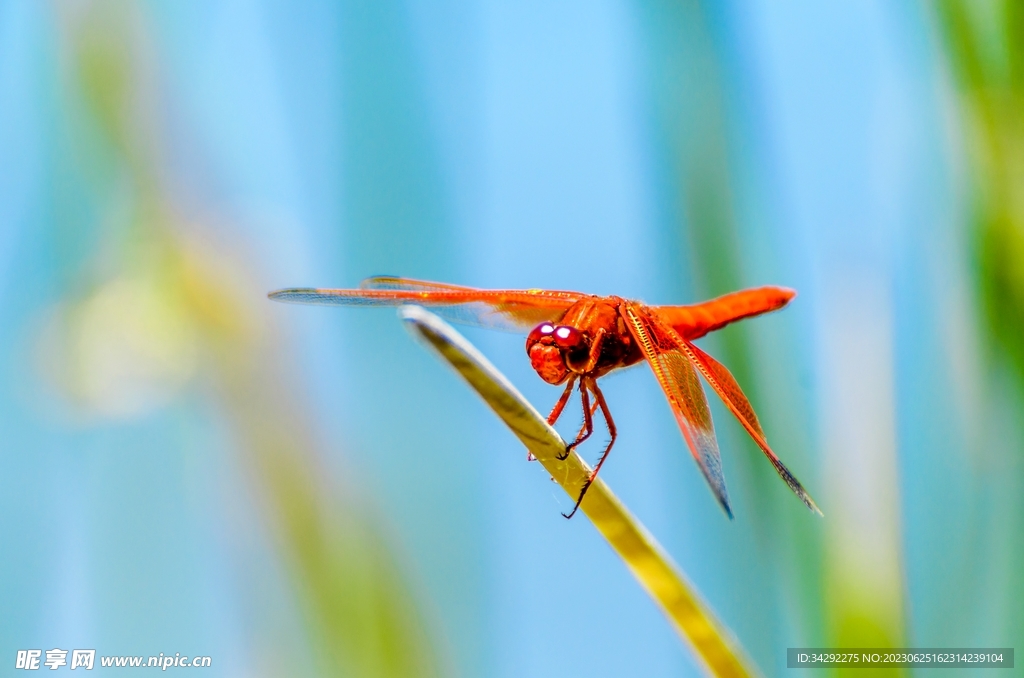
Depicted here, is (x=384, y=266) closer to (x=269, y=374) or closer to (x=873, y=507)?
(x=269, y=374)

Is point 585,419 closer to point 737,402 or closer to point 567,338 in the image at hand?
point 567,338

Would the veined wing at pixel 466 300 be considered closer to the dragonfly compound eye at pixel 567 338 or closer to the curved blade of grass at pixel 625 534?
the dragonfly compound eye at pixel 567 338

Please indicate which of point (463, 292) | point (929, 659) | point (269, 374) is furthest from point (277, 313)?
point (929, 659)

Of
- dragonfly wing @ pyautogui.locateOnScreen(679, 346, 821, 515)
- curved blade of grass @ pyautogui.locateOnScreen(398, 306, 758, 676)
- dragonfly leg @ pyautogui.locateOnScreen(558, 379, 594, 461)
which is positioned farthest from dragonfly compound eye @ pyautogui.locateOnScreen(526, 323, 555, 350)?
curved blade of grass @ pyautogui.locateOnScreen(398, 306, 758, 676)

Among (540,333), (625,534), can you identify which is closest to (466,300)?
(540,333)

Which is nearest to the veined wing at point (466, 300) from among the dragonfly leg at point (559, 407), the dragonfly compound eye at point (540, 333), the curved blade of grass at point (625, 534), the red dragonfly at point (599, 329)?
the red dragonfly at point (599, 329)

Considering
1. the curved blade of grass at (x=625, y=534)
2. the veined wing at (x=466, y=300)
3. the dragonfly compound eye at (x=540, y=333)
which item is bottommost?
the curved blade of grass at (x=625, y=534)

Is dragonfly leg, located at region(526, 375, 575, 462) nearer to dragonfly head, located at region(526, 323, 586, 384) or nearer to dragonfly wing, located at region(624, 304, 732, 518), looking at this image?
dragonfly head, located at region(526, 323, 586, 384)
